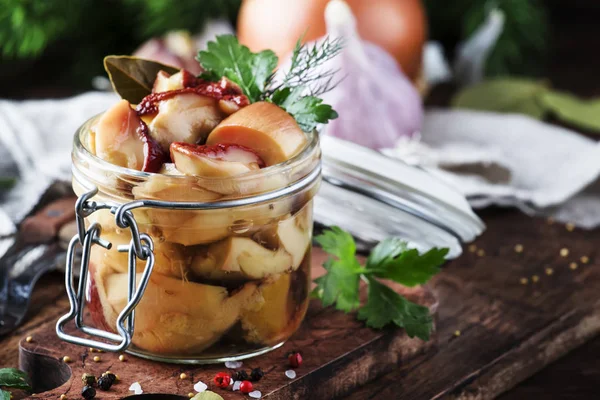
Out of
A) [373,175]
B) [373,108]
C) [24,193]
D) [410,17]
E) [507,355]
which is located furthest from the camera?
[410,17]

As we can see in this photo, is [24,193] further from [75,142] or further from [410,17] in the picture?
[410,17]

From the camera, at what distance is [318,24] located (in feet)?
4.97

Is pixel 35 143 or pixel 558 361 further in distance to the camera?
pixel 35 143

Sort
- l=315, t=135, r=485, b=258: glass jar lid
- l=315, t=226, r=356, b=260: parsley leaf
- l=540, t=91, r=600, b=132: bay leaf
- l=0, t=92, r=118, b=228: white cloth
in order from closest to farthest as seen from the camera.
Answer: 1. l=315, t=226, r=356, b=260: parsley leaf
2. l=315, t=135, r=485, b=258: glass jar lid
3. l=0, t=92, r=118, b=228: white cloth
4. l=540, t=91, r=600, b=132: bay leaf

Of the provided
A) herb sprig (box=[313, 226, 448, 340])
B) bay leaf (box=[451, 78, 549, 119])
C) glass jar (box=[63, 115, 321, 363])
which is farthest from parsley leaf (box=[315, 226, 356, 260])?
bay leaf (box=[451, 78, 549, 119])

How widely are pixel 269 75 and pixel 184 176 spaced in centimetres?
20

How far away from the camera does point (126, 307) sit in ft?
2.45

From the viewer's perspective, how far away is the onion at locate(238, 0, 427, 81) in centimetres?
152

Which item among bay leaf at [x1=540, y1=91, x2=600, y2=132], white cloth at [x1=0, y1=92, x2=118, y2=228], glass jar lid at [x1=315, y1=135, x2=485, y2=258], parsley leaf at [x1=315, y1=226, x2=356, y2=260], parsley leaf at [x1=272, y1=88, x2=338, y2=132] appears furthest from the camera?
bay leaf at [x1=540, y1=91, x2=600, y2=132]

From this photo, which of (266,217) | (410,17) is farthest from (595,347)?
(410,17)

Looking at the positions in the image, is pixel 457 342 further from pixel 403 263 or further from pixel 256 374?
pixel 256 374

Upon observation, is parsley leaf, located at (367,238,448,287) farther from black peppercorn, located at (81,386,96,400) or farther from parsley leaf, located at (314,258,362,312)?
black peppercorn, located at (81,386,96,400)

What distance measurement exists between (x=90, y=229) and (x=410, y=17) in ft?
3.22

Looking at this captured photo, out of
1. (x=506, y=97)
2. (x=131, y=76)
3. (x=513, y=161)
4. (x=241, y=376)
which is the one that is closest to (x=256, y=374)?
(x=241, y=376)
